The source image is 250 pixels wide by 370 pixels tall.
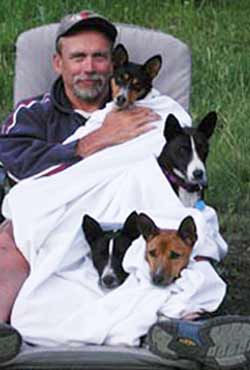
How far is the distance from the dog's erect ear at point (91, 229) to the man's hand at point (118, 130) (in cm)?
49

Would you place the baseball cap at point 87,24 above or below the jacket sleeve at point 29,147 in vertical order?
above

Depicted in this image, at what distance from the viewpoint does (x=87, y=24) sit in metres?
5.84

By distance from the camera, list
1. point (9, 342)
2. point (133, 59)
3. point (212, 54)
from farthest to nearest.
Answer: point (212, 54) < point (133, 59) < point (9, 342)

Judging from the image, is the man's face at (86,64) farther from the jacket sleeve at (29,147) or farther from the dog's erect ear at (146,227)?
the dog's erect ear at (146,227)

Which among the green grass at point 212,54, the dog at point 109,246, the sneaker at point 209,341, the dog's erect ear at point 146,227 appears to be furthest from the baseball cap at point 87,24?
the sneaker at point 209,341

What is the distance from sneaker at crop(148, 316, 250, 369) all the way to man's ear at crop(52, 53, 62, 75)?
1723 millimetres

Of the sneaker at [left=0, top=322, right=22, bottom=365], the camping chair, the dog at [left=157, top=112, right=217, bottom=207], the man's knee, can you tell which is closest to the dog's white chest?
the dog at [left=157, top=112, right=217, bottom=207]

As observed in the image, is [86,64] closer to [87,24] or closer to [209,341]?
[87,24]

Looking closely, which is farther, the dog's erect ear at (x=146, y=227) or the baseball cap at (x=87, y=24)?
the baseball cap at (x=87, y=24)

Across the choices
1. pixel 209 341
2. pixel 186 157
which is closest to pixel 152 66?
pixel 186 157

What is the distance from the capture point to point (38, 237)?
Answer: 204 inches

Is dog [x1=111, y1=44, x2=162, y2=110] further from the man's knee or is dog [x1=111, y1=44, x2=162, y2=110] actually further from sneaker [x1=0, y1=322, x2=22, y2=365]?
sneaker [x1=0, y1=322, x2=22, y2=365]

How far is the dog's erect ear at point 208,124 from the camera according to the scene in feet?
17.1

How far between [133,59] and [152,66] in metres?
0.47
